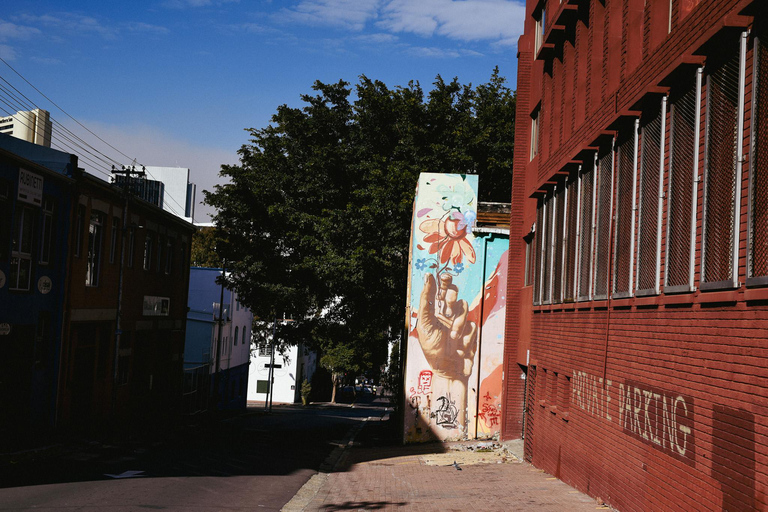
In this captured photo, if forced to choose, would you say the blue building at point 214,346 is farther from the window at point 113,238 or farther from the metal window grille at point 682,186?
the metal window grille at point 682,186

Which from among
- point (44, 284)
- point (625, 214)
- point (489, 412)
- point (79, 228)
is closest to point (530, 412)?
point (489, 412)

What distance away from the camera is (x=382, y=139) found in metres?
32.4

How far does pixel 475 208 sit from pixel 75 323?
12.9 meters

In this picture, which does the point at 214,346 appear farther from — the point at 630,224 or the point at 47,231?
the point at 630,224

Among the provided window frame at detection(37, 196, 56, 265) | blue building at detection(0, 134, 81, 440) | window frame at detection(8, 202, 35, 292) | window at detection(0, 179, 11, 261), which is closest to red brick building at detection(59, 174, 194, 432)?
blue building at detection(0, 134, 81, 440)

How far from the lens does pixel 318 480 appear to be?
53.3 feet

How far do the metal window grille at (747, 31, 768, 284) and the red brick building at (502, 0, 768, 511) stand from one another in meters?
0.02

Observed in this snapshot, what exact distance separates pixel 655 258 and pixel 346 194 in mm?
22863

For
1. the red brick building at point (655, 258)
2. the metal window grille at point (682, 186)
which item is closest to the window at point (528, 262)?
the red brick building at point (655, 258)

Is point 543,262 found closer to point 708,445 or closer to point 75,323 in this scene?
point 708,445

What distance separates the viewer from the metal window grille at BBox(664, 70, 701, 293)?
8.93 meters

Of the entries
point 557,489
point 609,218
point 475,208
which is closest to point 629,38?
point 609,218

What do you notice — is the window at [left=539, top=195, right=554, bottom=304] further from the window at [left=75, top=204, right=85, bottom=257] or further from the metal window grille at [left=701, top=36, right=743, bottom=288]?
the window at [left=75, top=204, right=85, bottom=257]

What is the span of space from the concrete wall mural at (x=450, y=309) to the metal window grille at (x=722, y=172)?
53.4 ft
